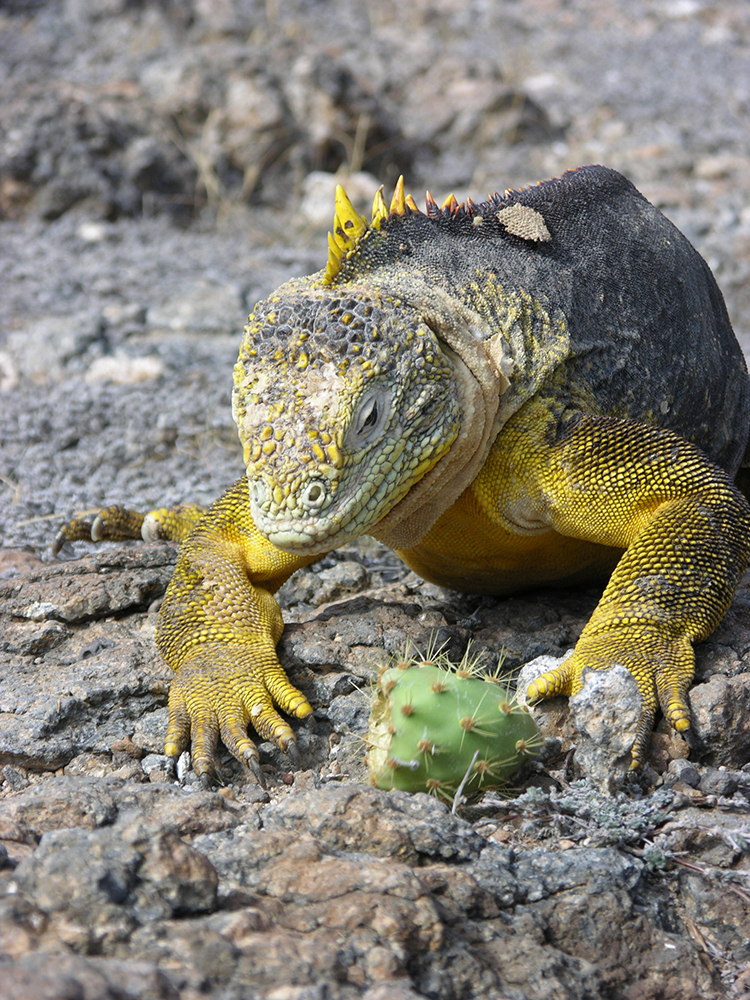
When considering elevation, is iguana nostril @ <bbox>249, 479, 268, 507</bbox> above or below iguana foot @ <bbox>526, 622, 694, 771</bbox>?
above

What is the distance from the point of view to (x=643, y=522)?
375 centimetres

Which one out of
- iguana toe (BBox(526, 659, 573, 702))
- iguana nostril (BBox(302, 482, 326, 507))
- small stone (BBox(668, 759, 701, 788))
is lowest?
small stone (BBox(668, 759, 701, 788))

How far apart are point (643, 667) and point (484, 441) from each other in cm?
102

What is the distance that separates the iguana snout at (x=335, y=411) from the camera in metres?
3.15

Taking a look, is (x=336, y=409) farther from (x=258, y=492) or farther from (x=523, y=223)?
(x=523, y=223)

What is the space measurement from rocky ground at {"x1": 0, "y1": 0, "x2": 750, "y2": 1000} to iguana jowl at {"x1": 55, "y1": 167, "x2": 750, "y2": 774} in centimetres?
22

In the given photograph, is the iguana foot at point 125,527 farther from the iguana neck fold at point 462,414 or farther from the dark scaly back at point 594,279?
the dark scaly back at point 594,279

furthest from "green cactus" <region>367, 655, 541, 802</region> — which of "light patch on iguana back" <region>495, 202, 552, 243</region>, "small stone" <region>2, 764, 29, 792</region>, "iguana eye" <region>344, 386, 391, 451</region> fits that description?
"light patch on iguana back" <region>495, 202, 552, 243</region>

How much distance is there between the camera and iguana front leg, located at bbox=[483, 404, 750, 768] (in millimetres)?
3521

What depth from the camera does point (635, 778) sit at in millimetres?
3080

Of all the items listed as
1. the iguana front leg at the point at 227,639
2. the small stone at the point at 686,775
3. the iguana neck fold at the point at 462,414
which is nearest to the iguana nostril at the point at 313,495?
the iguana neck fold at the point at 462,414

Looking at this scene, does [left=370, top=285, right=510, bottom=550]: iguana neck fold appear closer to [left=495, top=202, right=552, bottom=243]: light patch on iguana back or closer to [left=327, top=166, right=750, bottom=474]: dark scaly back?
[left=327, top=166, right=750, bottom=474]: dark scaly back

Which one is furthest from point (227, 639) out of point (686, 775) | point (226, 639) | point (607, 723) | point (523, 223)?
point (523, 223)

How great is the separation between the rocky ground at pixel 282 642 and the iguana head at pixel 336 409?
0.85m
